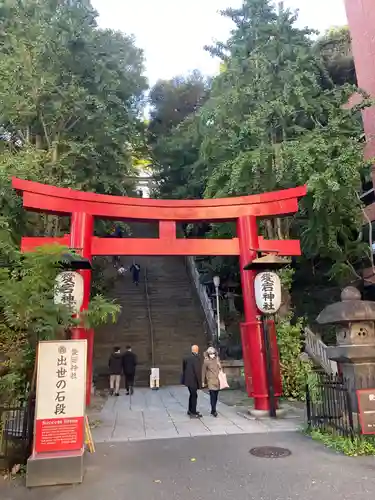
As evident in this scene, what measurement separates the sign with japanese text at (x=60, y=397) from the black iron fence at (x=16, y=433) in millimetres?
438

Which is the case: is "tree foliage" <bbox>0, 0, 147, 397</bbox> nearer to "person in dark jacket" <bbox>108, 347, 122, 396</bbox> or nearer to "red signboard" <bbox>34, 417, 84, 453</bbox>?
"person in dark jacket" <bbox>108, 347, 122, 396</bbox>

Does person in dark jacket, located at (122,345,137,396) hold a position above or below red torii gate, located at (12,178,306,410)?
below

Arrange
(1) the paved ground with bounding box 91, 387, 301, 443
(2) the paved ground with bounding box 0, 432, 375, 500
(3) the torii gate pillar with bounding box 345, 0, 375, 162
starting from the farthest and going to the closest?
(3) the torii gate pillar with bounding box 345, 0, 375, 162 < (1) the paved ground with bounding box 91, 387, 301, 443 < (2) the paved ground with bounding box 0, 432, 375, 500

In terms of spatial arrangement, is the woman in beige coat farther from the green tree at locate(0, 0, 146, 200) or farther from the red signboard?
the green tree at locate(0, 0, 146, 200)

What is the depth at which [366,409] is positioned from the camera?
21.7 feet

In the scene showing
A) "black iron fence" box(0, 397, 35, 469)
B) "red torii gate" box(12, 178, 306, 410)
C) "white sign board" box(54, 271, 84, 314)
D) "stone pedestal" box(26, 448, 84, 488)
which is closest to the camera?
"stone pedestal" box(26, 448, 84, 488)

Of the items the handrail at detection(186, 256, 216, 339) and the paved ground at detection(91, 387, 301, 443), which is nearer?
the paved ground at detection(91, 387, 301, 443)

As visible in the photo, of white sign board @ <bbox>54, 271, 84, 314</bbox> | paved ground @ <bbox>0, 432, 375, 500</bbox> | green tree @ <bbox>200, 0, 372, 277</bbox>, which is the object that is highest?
green tree @ <bbox>200, 0, 372, 277</bbox>

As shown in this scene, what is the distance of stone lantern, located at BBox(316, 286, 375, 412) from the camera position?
693cm

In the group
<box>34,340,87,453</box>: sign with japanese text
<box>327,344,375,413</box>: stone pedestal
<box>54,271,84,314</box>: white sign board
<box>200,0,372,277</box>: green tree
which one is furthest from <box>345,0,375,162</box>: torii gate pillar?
<box>34,340,87,453</box>: sign with japanese text

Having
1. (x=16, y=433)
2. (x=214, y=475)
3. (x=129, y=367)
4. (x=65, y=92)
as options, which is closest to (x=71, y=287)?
(x=16, y=433)

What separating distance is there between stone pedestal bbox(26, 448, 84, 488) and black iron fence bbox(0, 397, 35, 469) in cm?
64

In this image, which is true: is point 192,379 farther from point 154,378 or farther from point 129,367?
point 154,378

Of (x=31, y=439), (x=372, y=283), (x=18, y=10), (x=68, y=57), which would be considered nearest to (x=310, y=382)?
(x=31, y=439)
